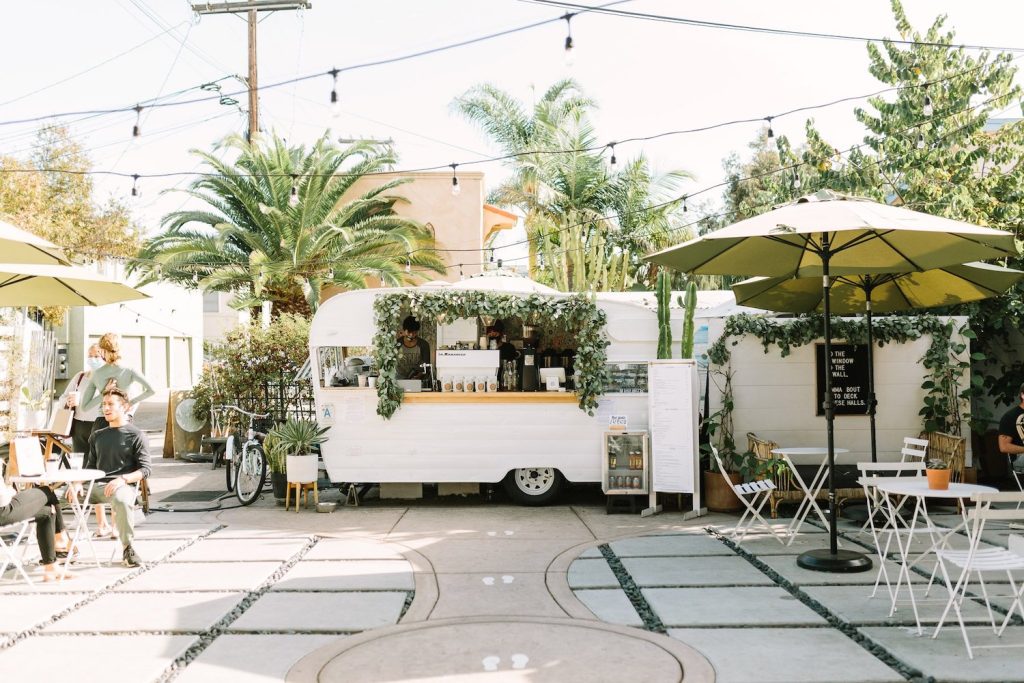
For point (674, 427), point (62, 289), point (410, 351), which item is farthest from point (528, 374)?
point (62, 289)

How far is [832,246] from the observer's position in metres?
7.12

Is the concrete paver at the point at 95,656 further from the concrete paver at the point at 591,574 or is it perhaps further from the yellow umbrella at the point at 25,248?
the yellow umbrella at the point at 25,248

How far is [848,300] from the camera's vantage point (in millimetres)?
9203

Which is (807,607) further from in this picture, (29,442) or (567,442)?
(29,442)

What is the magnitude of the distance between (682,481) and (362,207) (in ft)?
39.0

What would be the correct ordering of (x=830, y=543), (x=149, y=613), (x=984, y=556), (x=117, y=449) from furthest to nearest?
(x=117, y=449) → (x=830, y=543) → (x=149, y=613) → (x=984, y=556)

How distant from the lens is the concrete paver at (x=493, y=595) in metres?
5.52

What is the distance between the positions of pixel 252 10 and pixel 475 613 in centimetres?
1525

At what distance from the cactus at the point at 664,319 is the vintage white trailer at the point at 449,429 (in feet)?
1.65

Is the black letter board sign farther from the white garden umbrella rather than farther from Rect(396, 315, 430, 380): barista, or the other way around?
Rect(396, 315, 430, 380): barista

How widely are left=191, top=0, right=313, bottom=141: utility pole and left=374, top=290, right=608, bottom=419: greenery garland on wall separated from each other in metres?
9.15

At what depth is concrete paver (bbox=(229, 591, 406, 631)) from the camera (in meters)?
5.20

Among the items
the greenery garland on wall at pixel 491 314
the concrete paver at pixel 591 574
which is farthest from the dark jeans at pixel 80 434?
the concrete paver at pixel 591 574

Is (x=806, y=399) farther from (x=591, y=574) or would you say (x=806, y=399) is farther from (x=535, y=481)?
(x=591, y=574)
